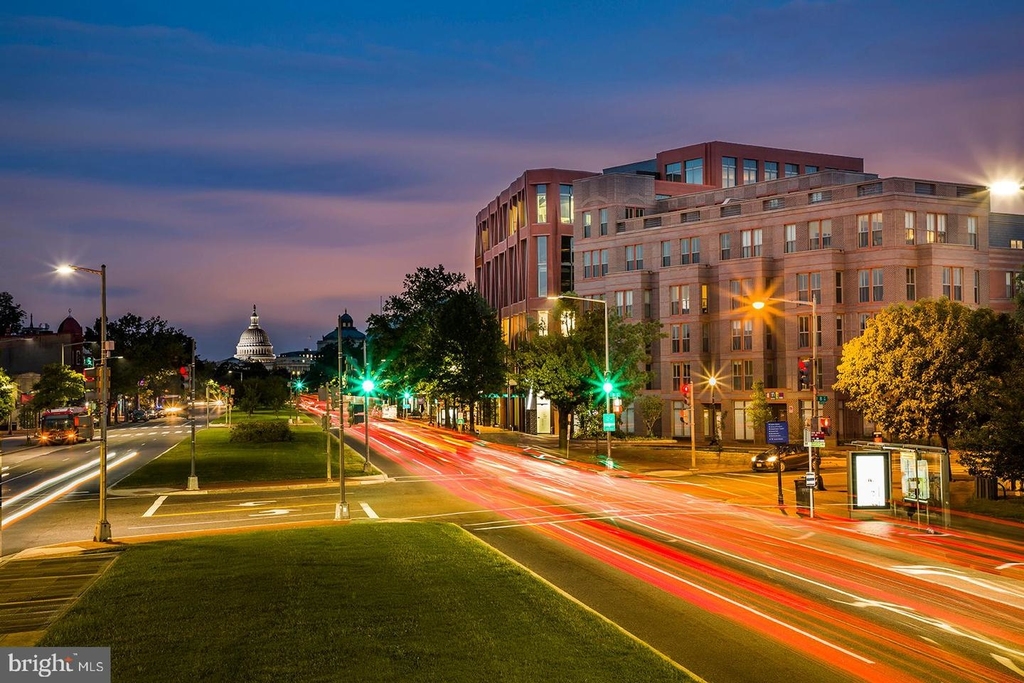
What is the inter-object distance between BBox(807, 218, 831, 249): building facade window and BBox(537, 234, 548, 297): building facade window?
3135 centimetres

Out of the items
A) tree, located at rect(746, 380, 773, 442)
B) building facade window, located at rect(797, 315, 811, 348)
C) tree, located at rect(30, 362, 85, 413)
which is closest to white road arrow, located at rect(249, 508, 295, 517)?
tree, located at rect(746, 380, 773, 442)

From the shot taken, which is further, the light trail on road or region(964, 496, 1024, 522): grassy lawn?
region(964, 496, 1024, 522): grassy lawn

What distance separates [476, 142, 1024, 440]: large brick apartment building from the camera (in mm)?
67062

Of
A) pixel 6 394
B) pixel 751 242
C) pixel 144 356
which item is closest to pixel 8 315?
pixel 144 356

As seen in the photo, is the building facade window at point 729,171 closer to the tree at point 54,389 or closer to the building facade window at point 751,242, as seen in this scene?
the building facade window at point 751,242

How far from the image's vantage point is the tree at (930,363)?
42.0 m

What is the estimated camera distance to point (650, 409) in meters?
72.8

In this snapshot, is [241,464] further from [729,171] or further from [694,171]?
[729,171]

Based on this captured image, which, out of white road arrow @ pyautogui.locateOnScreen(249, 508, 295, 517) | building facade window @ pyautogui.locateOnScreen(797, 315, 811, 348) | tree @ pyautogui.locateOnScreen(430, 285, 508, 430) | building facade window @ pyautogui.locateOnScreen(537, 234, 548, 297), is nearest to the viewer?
white road arrow @ pyautogui.locateOnScreen(249, 508, 295, 517)

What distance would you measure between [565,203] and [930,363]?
57191 millimetres

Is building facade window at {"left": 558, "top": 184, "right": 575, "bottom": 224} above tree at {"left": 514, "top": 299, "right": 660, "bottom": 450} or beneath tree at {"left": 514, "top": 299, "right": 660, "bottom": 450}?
above

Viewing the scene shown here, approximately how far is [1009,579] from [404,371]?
81.8 m

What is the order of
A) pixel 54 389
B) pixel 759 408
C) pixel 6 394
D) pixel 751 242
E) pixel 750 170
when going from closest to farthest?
pixel 759 408, pixel 751 242, pixel 6 394, pixel 54 389, pixel 750 170

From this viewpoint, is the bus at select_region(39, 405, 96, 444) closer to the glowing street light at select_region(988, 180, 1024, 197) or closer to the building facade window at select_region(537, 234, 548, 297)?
the building facade window at select_region(537, 234, 548, 297)
